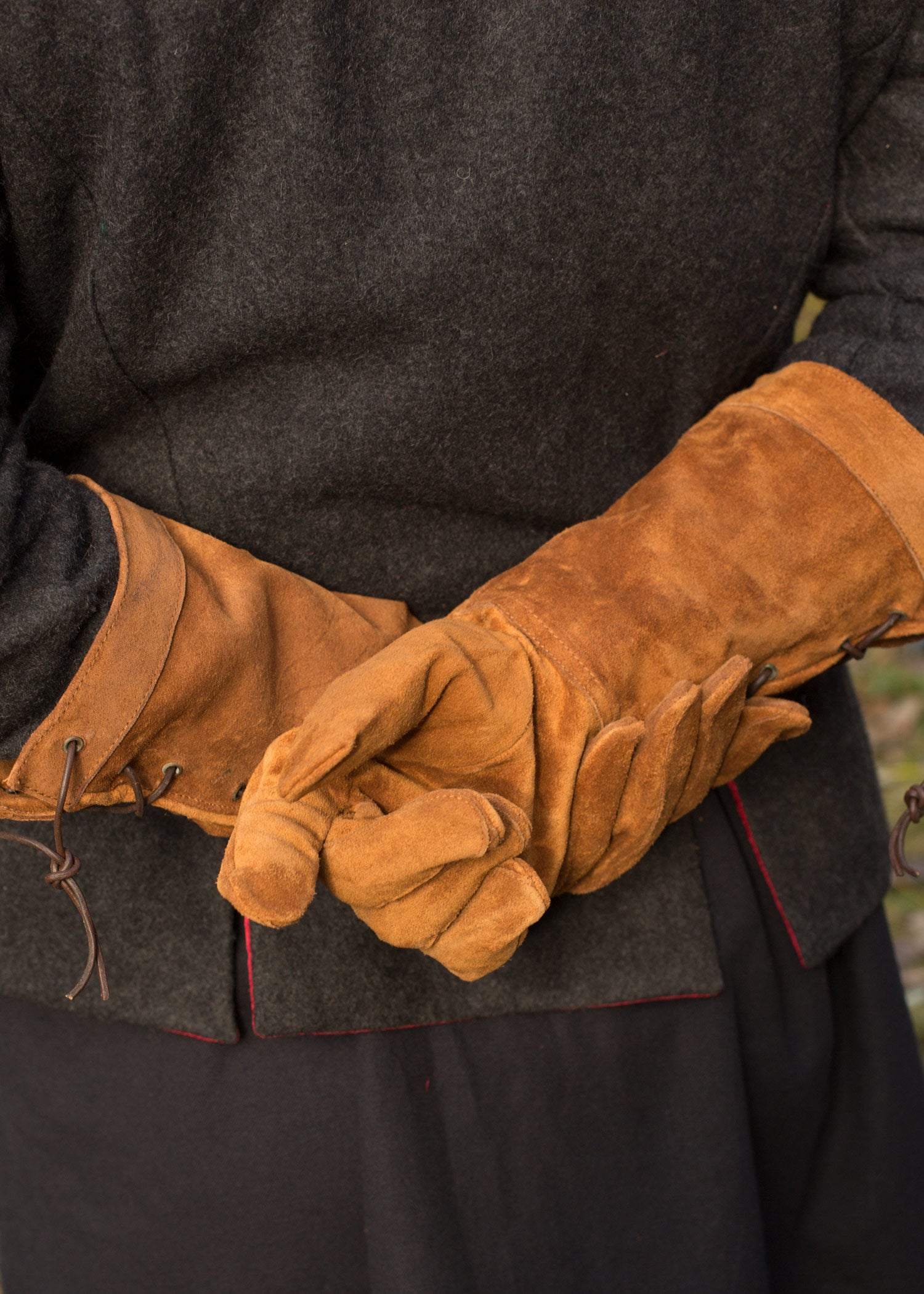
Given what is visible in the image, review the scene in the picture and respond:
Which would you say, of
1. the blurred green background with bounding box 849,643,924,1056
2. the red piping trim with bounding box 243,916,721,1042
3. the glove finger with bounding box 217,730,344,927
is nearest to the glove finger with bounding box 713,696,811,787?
the red piping trim with bounding box 243,916,721,1042

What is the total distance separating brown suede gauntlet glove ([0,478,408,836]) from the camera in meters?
0.82

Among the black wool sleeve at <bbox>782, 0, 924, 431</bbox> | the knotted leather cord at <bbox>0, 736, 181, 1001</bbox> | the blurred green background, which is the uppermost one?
the black wool sleeve at <bbox>782, 0, 924, 431</bbox>

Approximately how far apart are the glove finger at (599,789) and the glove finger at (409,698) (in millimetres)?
68

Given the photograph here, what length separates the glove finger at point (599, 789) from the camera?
87 cm

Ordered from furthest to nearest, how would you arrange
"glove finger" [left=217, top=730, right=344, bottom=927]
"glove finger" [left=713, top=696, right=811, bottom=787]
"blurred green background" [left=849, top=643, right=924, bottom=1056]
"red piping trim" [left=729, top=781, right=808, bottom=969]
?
"blurred green background" [left=849, top=643, right=924, bottom=1056] → "red piping trim" [left=729, top=781, right=808, bottom=969] → "glove finger" [left=713, top=696, right=811, bottom=787] → "glove finger" [left=217, top=730, right=344, bottom=927]

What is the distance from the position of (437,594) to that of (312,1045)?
0.45 metres

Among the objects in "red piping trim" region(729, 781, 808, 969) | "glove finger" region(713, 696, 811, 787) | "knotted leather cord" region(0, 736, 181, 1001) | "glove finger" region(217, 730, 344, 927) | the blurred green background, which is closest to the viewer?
"glove finger" region(217, 730, 344, 927)

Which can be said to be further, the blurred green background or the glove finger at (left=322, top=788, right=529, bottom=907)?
the blurred green background

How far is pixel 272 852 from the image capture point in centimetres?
75

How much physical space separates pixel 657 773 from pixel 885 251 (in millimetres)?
615

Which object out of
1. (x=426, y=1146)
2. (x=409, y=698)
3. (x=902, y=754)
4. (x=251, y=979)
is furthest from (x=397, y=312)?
(x=902, y=754)

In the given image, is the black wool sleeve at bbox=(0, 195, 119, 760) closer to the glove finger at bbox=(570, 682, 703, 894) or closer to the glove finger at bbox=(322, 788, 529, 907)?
the glove finger at bbox=(322, 788, 529, 907)

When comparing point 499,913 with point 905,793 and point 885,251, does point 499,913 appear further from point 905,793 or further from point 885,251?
point 885,251

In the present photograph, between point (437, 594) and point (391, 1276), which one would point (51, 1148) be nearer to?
point (391, 1276)
